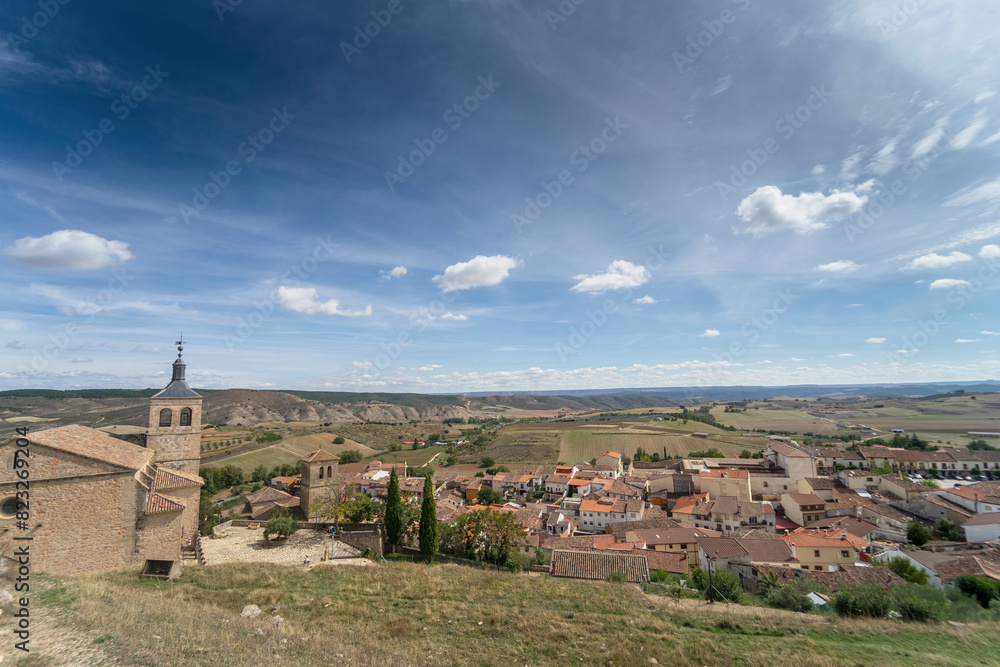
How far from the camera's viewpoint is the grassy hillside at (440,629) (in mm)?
9961

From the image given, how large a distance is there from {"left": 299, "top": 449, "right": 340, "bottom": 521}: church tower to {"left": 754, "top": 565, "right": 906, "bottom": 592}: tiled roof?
29761 millimetres

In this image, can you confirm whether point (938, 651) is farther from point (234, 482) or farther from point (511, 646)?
point (234, 482)

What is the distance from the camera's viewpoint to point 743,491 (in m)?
53.0

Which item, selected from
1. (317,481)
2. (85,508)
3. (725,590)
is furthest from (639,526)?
(85,508)

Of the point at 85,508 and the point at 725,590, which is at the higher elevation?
the point at 85,508

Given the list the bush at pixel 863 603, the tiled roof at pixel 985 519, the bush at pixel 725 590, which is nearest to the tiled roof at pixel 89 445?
the bush at pixel 725 590

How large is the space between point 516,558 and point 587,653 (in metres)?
16.9

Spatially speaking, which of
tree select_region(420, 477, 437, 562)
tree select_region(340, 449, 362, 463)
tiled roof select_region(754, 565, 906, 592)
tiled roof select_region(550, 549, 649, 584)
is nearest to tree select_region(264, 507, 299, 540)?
tree select_region(420, 477, 437, 562)

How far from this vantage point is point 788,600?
65.7 ft

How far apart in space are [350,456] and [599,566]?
79818 mm

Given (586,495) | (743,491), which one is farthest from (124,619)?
(743,491)

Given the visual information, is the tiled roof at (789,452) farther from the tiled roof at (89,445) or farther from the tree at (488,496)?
the tiled roof at (89,445)

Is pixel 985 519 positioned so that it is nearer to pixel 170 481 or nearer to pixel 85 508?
pixel 170 481

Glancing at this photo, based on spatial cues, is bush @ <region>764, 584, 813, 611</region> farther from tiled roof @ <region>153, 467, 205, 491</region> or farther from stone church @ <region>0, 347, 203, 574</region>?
tiled roof @ <region>153, 467, 205, 491</region>
